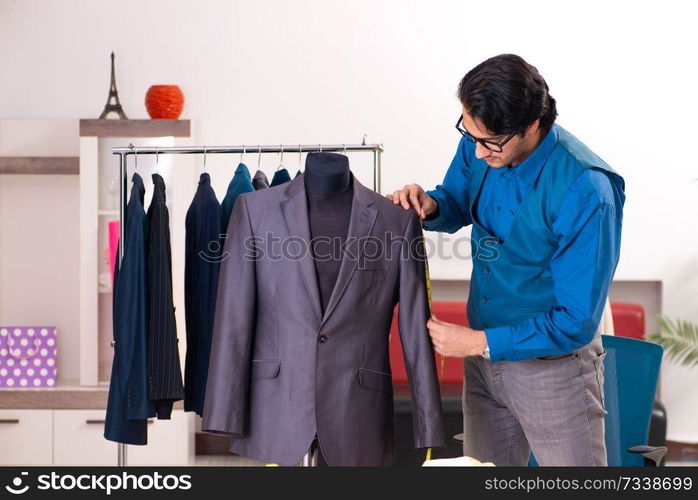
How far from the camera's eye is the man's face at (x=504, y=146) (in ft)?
7.03

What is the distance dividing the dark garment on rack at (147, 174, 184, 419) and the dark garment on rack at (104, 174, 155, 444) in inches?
0.9

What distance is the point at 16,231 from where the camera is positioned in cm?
523

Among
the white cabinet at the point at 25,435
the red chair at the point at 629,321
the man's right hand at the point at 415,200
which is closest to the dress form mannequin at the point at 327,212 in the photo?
the man's right hand at the point at 415,200

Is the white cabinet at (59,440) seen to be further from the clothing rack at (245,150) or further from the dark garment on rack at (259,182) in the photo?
the dark garment on rack at (259,182)

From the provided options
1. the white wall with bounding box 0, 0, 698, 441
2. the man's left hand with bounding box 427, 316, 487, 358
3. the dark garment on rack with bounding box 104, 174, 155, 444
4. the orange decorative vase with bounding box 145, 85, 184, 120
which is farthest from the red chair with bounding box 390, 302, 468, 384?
the man's left hand with bounding box 427, 316, 487, 358

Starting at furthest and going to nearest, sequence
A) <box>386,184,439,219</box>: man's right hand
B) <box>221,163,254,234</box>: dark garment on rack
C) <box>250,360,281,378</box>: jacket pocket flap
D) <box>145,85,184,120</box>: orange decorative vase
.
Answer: <box>145,85,184,120</box>: orange decorative vase < <box>221,163,254,234</box>: dark garment on rack < <box>386,184,439,219</box>: man's right hand < <box>250,360,281,378</box>: jacket pocket flap

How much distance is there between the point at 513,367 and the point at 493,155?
0.59 meters

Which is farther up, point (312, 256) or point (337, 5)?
point (337, 5)

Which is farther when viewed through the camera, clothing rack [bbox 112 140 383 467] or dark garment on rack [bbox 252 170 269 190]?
dark garment on rack [bbox 252 170 269 190]

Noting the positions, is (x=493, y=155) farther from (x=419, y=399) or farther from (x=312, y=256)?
(x=419, y=399)

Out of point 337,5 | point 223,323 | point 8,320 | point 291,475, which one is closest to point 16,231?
point 8,320

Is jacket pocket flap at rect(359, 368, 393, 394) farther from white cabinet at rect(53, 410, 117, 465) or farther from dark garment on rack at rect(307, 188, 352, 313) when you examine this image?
white cabinet at rect(53, 410, 117, 465)

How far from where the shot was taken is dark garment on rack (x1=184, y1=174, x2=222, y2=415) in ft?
9.22

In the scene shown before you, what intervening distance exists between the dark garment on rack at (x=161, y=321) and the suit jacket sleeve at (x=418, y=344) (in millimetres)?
821
